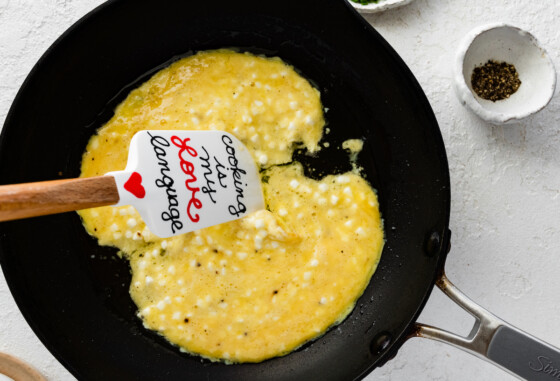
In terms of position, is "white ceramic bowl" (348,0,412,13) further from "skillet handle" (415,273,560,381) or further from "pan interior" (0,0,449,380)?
"skillet handle" (415,273,560,381)

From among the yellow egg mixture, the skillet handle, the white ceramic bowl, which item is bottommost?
the skillet handle

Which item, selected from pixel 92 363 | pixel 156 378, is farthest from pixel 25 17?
pixel 156 378

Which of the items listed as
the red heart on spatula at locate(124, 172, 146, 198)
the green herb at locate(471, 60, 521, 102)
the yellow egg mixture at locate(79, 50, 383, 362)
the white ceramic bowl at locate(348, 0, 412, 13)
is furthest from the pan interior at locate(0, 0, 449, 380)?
the red heart on spatula at locate(124, 172, 146, 198)

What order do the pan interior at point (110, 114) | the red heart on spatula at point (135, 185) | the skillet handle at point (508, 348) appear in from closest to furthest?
the red heart on spatula at point (135, 185)
the skillet handle at point (508, 348)
the pan interior at point (110, 114)

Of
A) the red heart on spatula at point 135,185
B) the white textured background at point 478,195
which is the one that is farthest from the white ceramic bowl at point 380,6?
the red heart on spatula at point 135,185

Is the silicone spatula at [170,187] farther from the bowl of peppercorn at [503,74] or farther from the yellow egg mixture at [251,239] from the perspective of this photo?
the bowl of peppercorn at [503,74]

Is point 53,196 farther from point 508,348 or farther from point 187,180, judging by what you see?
point 508,348
